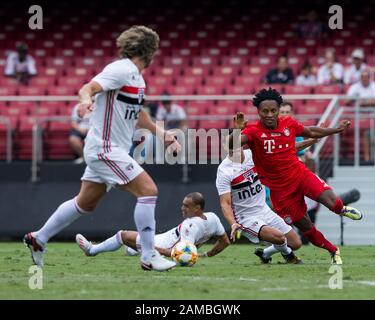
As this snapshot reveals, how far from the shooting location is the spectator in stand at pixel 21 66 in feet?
69.4

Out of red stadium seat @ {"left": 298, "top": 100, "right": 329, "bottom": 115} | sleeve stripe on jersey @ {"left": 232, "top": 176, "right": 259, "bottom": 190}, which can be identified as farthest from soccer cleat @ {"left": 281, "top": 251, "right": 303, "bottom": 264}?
red stadium seat @ {"left": 298, "top": 100, "right": 329, "bottom": 115}

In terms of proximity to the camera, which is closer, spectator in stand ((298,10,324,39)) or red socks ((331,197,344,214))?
red socks ((331,197,344,214))

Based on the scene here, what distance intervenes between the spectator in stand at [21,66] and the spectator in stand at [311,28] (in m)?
5.94

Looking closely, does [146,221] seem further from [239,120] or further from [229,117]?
[229,117]

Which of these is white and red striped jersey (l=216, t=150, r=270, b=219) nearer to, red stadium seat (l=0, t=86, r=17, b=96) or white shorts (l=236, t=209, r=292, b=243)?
white shorts (l=236, t=209, r=292, b=243)

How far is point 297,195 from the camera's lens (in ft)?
34.4

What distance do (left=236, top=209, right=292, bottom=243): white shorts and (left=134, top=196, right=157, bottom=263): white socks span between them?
8.17 ft

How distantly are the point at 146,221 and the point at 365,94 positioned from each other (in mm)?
9822

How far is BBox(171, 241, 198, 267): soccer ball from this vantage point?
33.0 ft

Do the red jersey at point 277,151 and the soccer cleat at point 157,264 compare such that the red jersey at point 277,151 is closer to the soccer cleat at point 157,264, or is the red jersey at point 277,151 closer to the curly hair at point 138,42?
the curly hair at point 138,42

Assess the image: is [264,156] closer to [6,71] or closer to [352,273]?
[352,273]

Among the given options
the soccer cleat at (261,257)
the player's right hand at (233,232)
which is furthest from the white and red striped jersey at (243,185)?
the player's right hand at (233,232)

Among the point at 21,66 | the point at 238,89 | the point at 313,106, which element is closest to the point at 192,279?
the point at 313,106
